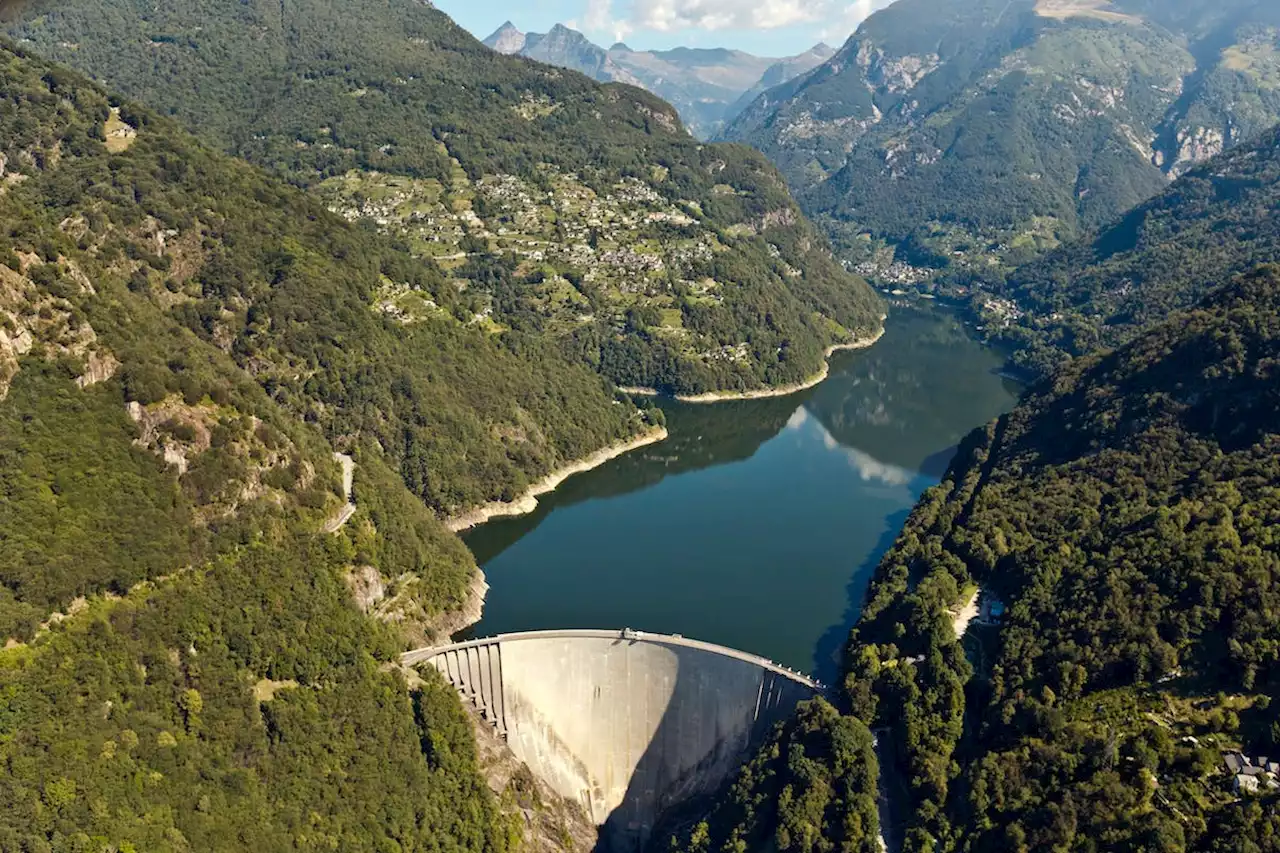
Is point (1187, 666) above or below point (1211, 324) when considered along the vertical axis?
below

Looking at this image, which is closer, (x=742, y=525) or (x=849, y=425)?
(x=742, y=525)

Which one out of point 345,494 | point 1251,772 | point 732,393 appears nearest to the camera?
point 1251,772

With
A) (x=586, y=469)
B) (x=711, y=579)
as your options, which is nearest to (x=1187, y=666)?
(x=711, y=579)

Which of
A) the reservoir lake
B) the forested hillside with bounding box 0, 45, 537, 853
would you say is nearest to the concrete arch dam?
the forested hillside with bounding box 0, 45, 537, 853

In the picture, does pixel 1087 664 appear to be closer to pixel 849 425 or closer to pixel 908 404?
pixel 849 425

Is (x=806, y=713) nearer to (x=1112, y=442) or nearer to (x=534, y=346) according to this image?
(x=1112, y=442)

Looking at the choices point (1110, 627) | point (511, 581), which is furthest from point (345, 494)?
point (1110, 627)
